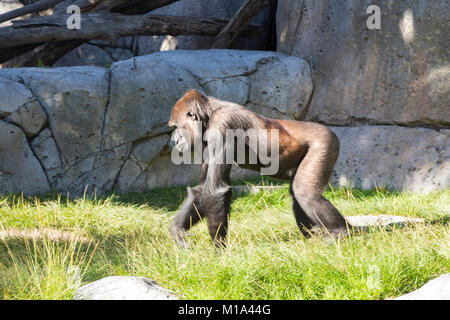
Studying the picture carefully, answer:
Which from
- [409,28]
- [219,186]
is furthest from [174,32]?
[219,186]

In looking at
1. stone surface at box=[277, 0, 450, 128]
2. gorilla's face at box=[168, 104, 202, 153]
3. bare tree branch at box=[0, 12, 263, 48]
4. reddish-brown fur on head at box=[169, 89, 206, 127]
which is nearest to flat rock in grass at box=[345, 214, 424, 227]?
gorilla's face at box=[168, 104, 202, 153]

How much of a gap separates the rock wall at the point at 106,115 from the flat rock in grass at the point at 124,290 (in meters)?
3.94

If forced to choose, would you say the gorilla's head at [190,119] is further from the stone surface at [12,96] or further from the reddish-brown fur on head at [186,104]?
the stone surface at [12,96]

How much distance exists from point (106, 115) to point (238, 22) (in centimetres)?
297

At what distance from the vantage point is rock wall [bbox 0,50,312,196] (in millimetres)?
6676

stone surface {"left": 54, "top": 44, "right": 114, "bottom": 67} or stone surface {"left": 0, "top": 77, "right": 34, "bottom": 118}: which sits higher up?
stone surface {"left": 54, "top": 44, "right": 114, "bottom": 67}

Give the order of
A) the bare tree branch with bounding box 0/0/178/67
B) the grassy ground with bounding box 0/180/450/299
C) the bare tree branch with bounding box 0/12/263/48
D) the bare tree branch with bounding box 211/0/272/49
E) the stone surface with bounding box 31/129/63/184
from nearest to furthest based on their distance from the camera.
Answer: the grassy ground with bounding box 0/180/450/299 → the stone surface with bounding box 31/129/63/184 → the bare tree branch with bounding box 0/12/263/48 → the bare tree branch with bounding box 0/0/178/67 → the bare tree branch with bounding box 211/0/272/49

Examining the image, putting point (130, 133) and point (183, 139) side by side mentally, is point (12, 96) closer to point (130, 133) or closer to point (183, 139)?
point (130, 133)

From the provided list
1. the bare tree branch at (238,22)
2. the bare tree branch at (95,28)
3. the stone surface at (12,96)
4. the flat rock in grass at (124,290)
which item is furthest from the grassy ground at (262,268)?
the bare tree branch at (238,22)

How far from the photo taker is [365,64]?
7738 mm

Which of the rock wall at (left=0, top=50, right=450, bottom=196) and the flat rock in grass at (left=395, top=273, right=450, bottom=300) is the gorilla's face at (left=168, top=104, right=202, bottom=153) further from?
the rock wall at (left=0, top=50, right=450, bottom=196)

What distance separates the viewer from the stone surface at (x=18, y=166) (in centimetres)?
652

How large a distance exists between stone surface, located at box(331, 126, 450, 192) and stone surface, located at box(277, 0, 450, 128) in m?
0.20
